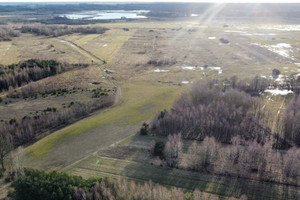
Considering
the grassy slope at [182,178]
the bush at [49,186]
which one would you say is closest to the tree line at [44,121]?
the grassy slope at [182,178]

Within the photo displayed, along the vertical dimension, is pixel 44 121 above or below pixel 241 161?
above

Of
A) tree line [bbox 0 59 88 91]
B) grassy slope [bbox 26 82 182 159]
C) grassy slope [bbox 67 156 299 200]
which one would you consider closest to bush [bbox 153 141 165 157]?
grassy slope [bbox 67 156 299 200]

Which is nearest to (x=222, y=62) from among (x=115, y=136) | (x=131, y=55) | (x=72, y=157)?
(x=131, y=55)

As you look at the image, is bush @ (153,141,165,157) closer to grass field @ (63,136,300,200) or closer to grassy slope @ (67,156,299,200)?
grass field @ (63,136,300,200)

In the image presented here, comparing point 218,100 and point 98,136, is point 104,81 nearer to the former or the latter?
point 98,136

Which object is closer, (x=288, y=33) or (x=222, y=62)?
(x=222, y=62)

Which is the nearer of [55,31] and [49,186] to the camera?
[49,186]

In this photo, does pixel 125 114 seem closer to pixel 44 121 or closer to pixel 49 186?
pixel 44 121

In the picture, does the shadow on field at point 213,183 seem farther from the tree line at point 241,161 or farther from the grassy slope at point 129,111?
the grassy slope at point 129,111

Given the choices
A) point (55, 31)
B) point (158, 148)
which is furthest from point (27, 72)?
point (55, 31)
